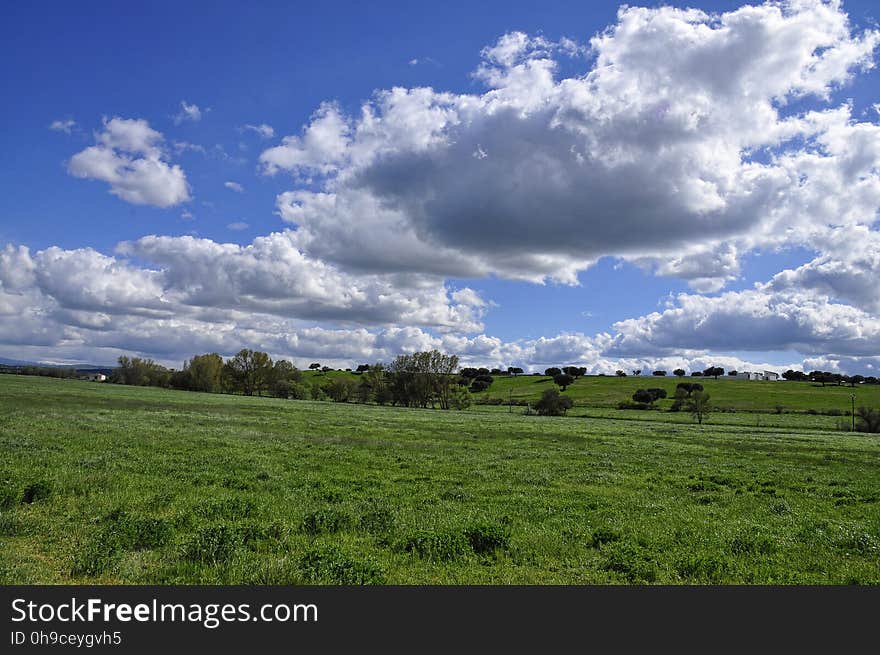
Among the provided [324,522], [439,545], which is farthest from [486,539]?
[324,522]

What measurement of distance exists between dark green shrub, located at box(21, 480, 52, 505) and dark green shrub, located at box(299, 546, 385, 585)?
386 inches

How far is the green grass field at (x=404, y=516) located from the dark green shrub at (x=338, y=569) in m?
0.04

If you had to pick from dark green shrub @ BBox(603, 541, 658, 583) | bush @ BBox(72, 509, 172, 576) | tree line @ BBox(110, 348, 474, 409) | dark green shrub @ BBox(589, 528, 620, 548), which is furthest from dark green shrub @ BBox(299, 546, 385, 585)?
tree line @ BBox(110, 348, 474, 409)

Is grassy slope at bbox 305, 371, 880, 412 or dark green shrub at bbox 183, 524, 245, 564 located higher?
dark green shrub at bbox 183, 524, 245, 564

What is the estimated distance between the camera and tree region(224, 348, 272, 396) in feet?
549

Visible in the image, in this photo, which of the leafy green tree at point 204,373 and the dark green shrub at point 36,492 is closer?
the dark green shrub at point 36,492

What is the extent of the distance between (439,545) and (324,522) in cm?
347

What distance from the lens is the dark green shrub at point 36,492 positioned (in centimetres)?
1566

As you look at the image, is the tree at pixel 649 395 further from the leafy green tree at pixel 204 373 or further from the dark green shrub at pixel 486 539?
the dark green shrub at pixel 486 539

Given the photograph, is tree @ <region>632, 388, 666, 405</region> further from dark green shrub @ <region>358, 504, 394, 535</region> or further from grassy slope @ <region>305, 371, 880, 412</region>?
dark green shrub @ <region>358, 504, 394, 535</region>

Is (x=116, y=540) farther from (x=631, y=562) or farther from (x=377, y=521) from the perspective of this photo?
(x=631, y=562)

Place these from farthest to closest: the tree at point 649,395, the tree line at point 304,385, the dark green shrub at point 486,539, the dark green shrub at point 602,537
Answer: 1. the tree at point 649,395
2. the tree line at point 304,385
3. the dark green shrub at point 602,537
4. the dark green shrub at point 486,539

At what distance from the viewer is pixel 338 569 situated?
10.4 m

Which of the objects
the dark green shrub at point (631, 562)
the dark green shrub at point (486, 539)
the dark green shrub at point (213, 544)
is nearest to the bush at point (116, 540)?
the dark green shrub at point (213, 544)
